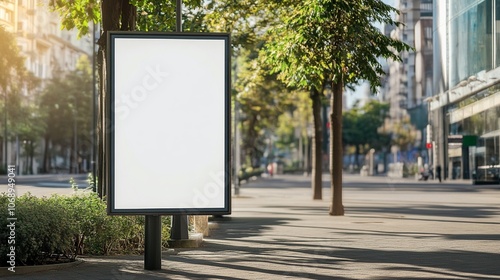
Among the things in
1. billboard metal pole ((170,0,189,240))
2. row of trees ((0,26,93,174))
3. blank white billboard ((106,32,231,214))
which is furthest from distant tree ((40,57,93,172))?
blank white billboard ((106,32,231,214))

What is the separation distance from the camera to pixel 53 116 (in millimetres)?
104000

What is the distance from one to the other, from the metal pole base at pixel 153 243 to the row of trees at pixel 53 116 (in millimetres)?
64401

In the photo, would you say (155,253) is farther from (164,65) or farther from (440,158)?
(440,158)

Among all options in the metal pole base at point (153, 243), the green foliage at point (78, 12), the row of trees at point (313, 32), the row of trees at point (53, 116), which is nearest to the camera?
the metal pole base at point (153, 243)

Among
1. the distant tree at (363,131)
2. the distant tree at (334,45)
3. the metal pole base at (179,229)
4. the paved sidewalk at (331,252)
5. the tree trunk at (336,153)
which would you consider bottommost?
the paved sidewalk at (331,252)

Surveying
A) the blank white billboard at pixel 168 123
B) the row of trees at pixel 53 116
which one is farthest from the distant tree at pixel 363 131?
the blank white billboard at pixel 168 123

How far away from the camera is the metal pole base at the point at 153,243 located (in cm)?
1365

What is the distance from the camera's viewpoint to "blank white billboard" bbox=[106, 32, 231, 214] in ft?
42.7

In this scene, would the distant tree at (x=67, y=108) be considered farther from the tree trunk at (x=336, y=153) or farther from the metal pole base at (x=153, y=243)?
the metal pole base at (x=153, y=243)

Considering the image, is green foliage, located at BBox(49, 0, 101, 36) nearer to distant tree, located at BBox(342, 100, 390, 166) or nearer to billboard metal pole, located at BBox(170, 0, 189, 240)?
billboard metal pole, located at BBox(170, 0, 189, 240)

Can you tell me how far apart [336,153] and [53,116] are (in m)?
78.2

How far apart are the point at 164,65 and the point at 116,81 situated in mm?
642

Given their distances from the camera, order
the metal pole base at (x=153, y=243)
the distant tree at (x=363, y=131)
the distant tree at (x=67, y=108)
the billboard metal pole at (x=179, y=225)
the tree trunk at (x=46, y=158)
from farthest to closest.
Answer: the distant tree at (x=363, y=131), the distant tree at (x=67, y=108), the tree trunk at (x=46, y=158), the billboard metal pole at (x=179, y=225), the metal pole base at (x=153, y=243)

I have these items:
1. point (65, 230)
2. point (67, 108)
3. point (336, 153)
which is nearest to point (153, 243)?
point (65, 230)
